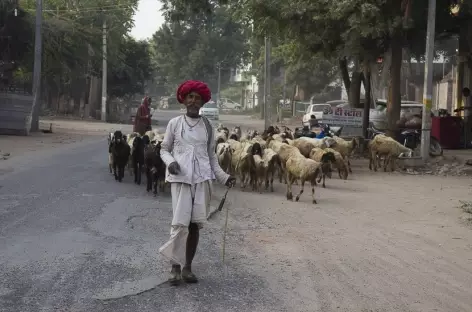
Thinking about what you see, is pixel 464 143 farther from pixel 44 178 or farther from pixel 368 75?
pixel 44 178

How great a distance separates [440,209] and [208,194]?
6.64 m

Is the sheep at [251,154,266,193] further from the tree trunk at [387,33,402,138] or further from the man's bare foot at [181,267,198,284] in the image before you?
the tree trunk at [387,33,402,138]

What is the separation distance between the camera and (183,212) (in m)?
6.05

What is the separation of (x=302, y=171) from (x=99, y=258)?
5921 millimetres

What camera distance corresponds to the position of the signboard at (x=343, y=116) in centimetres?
2192

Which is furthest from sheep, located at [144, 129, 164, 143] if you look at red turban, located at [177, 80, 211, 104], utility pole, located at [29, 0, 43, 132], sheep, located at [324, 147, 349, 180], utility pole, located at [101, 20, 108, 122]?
utility pole, located at [101, 20, 108, 122]

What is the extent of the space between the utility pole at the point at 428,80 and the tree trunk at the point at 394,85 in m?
1.65

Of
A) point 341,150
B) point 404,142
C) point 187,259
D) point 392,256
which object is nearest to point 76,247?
point 187,259

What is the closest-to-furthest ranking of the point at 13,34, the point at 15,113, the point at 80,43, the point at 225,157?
1. the point at 225,157
2. the point at 15,113
3. the point at 13,34
4. the point at 80,43

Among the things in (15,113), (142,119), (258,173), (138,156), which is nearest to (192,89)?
(258,173)

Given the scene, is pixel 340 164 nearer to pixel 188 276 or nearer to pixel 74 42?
pixel 188 276

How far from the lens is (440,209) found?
11.8m

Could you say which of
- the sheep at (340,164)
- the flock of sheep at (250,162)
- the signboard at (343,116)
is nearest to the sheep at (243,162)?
the flock of sheep at (250,162)

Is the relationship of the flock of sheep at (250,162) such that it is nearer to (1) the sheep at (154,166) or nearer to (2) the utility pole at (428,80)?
(1) the sheep at (154,166)
